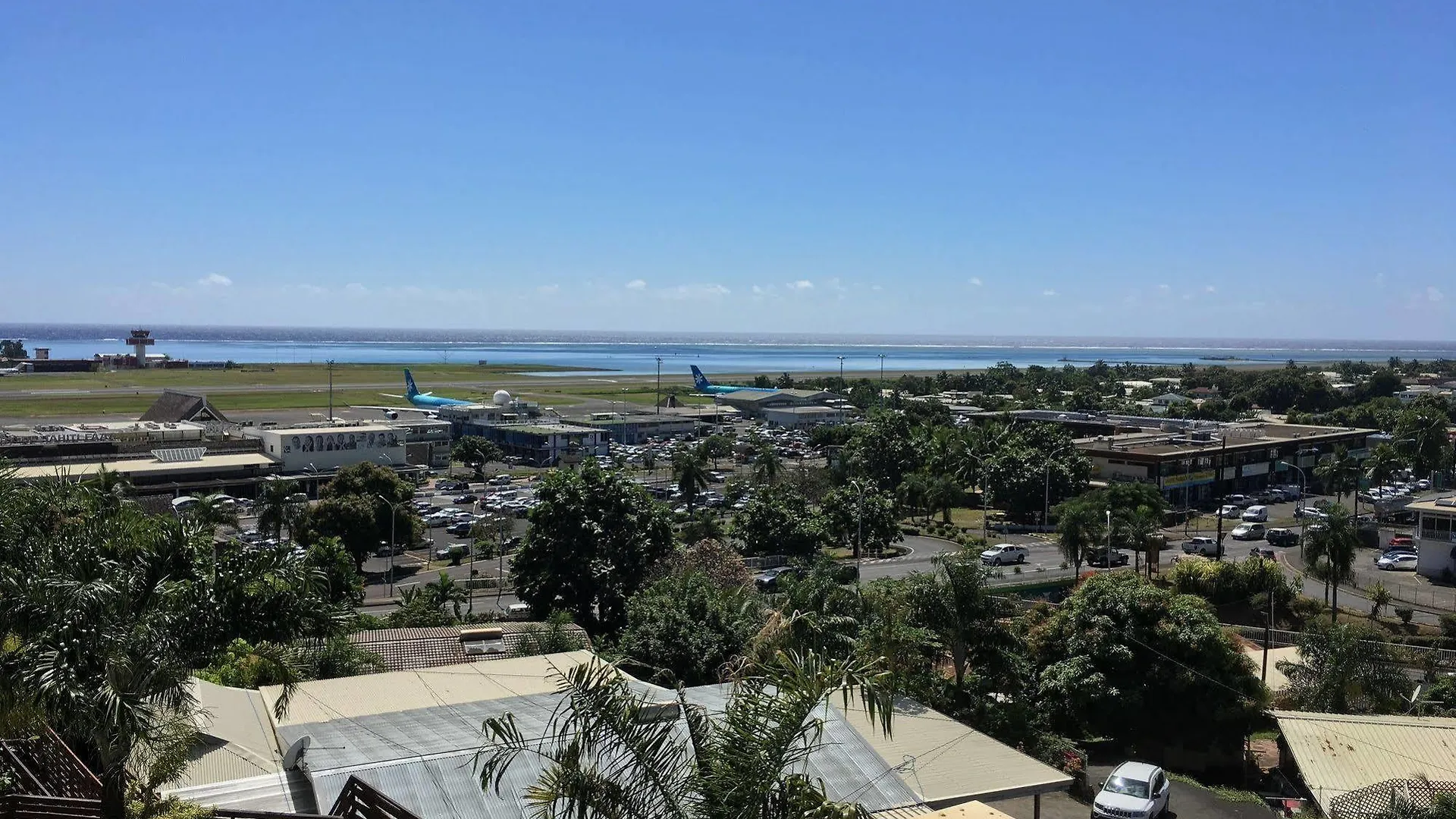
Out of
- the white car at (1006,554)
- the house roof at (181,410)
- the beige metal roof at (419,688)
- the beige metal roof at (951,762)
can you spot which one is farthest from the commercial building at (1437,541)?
the house roof at (181,410)

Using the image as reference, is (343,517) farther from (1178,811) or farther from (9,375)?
(9,375)

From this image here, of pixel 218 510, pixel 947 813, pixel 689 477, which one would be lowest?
pixel 689 477

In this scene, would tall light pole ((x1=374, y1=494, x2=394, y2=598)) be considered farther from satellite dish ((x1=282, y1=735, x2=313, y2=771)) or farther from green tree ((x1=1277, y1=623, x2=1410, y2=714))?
green tree ((x1=1277, y1=623, x2=1410, y2=714))

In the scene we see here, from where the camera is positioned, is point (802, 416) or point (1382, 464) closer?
point (1382, 464)

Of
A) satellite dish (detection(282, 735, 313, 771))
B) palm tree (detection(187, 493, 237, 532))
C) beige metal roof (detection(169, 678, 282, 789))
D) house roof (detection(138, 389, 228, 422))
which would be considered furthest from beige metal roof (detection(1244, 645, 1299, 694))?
house roof (detection(138, 389, 228, 422))

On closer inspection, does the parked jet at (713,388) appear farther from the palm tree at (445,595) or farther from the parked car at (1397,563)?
the palm tree at (445,595)

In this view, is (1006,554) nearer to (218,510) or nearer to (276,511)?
(276,511)

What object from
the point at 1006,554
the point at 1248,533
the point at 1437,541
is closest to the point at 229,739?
the point at 1006,554
